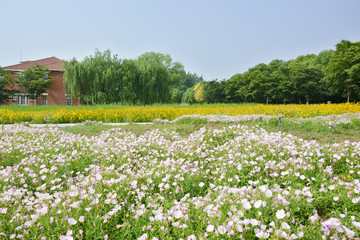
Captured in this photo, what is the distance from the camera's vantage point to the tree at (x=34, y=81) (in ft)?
106

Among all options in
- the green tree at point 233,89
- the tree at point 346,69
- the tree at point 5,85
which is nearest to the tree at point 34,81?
the tree at point 5,85

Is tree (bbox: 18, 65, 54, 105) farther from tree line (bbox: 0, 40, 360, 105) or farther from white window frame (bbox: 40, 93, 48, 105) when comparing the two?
white window frame (bbox: 40, 93, 48, 105)

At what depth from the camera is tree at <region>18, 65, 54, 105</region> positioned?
32219 millimetres

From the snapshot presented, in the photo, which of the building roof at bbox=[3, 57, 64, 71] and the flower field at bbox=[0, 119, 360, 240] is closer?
the flower field at bbox=[0, 119, 360, 240]

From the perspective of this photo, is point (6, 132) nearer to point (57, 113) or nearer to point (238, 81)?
point (57, 113)

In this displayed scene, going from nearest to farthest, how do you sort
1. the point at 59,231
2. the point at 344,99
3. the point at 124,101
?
the point at 59,231 < the point at 124,101 < the point at 344,99

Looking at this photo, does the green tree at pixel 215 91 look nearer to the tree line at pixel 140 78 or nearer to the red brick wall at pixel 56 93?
the tree line at pixel 140 78

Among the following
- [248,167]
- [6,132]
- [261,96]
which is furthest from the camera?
[261,96]

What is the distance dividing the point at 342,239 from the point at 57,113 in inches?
529

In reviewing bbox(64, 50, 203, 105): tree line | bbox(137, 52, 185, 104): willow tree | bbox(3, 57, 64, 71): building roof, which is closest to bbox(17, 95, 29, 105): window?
bbox(3, 57, 64, 71): building roof

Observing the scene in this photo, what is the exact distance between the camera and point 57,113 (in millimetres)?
12219

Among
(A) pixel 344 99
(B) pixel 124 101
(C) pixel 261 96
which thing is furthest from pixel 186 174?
(A) pixel 344 99

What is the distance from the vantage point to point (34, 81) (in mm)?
31703

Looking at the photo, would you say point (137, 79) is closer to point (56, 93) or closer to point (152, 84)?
point (152, 84)
